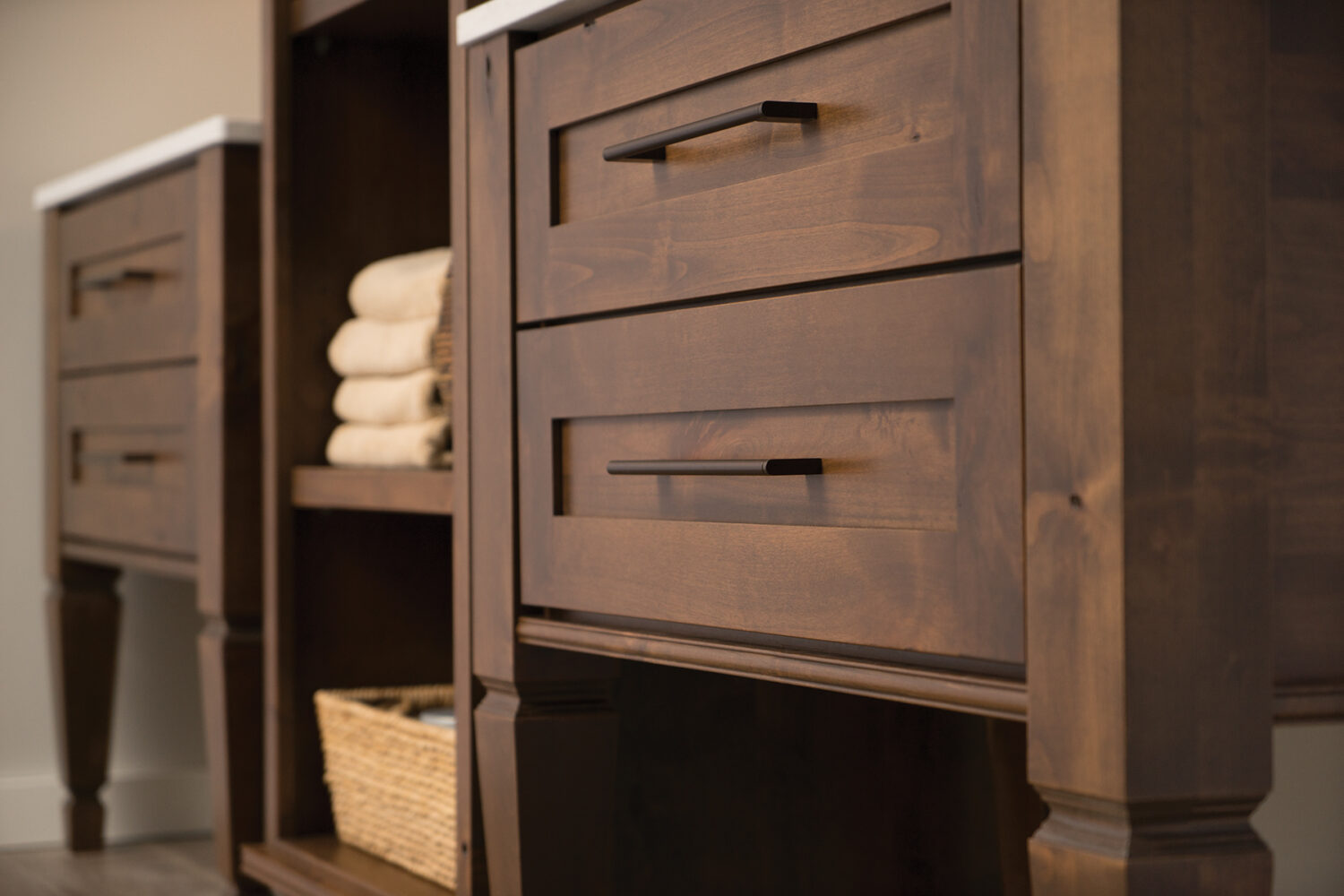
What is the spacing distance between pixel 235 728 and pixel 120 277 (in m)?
0.63

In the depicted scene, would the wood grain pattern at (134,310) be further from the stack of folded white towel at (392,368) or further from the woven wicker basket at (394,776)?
the woven wicker basket at (394,776)

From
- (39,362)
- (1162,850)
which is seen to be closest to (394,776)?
(1162,850)

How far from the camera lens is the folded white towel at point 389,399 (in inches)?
57.7

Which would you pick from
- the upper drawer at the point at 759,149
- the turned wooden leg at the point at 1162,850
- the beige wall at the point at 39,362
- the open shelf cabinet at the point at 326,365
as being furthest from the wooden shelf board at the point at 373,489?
the beige wall at the point at 39,362

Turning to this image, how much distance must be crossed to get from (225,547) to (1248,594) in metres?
1.29

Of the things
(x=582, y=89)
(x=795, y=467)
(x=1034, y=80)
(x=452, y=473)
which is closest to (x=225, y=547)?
(x=452, y=473)

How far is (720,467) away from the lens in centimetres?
95

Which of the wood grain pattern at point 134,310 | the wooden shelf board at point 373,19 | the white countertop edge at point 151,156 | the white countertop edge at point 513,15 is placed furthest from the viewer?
the wood grain pattern at point 134,310

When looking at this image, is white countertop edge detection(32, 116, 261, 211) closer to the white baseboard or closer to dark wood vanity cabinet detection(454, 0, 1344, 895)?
dark wood vanity cabinet detection(454, 0, 1344, 895)

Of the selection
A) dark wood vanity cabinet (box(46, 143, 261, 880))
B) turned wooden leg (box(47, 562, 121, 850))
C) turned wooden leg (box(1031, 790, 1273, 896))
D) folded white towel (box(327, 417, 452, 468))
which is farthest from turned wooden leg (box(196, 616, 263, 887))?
turned wooden leg (box(1031, 790, 1273, 896))

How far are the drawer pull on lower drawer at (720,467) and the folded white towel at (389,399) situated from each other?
435 mm

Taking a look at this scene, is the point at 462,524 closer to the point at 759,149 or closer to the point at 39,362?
the point at 759,149

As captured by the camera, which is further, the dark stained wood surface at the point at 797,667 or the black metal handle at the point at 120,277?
the black metal handle at the point at 120,277

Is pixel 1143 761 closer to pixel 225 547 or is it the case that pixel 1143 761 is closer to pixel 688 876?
pixel 688 876
